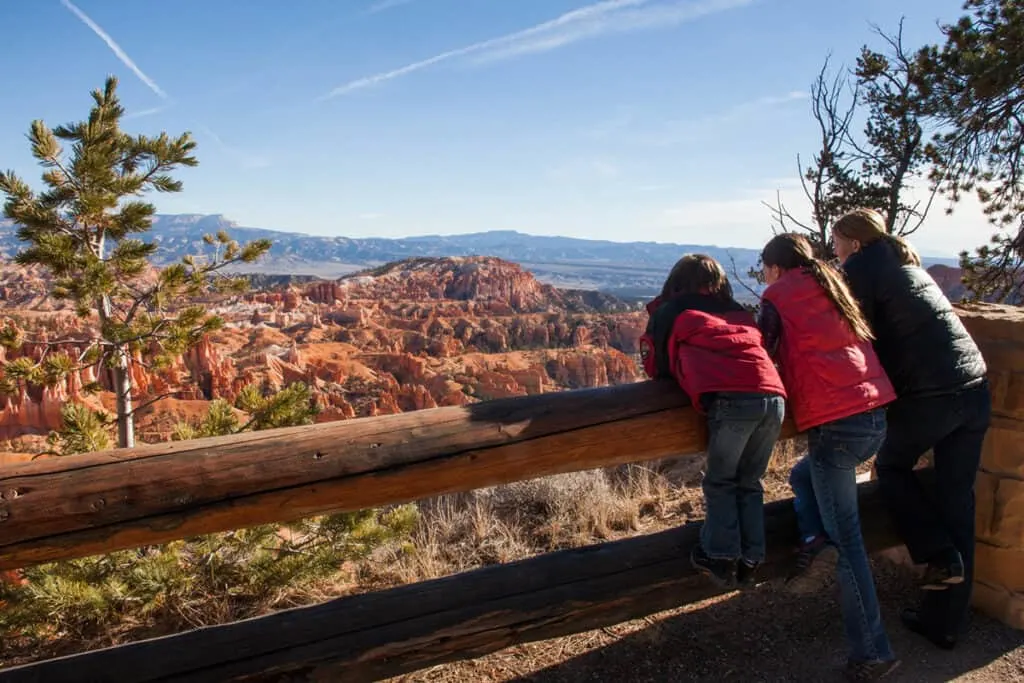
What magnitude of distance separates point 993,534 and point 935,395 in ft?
3.01

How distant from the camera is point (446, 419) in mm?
2170

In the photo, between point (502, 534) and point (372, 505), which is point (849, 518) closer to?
point (372, 505)

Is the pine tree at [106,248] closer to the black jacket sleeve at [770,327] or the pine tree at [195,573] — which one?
the pine tree at [195,573]

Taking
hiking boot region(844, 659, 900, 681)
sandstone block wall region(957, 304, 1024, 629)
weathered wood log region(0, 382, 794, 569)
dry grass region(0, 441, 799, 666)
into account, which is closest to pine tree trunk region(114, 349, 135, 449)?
Result: dry grass region(0, 441, 799, 666)

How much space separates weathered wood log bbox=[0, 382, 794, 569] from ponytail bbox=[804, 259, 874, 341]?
0.60m

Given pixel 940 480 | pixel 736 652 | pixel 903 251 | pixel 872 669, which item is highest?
pixel 903 251

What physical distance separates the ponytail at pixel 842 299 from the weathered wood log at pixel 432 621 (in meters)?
0.87

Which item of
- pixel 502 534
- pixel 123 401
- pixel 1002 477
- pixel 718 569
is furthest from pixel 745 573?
pixel 123 401

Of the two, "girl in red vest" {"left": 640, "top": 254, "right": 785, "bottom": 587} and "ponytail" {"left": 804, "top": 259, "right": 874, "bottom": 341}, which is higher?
"ponytail" {"left": 804, "top": 259, "right": 874, "bottom": 341}

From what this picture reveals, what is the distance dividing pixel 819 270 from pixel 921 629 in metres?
1.59

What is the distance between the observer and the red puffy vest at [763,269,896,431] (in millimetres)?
2342

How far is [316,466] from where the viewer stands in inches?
79.2

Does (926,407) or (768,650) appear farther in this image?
(768,650)

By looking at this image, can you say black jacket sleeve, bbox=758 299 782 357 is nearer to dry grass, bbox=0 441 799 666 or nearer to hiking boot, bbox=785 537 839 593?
hiking boot, bbox=785 537 839 593
